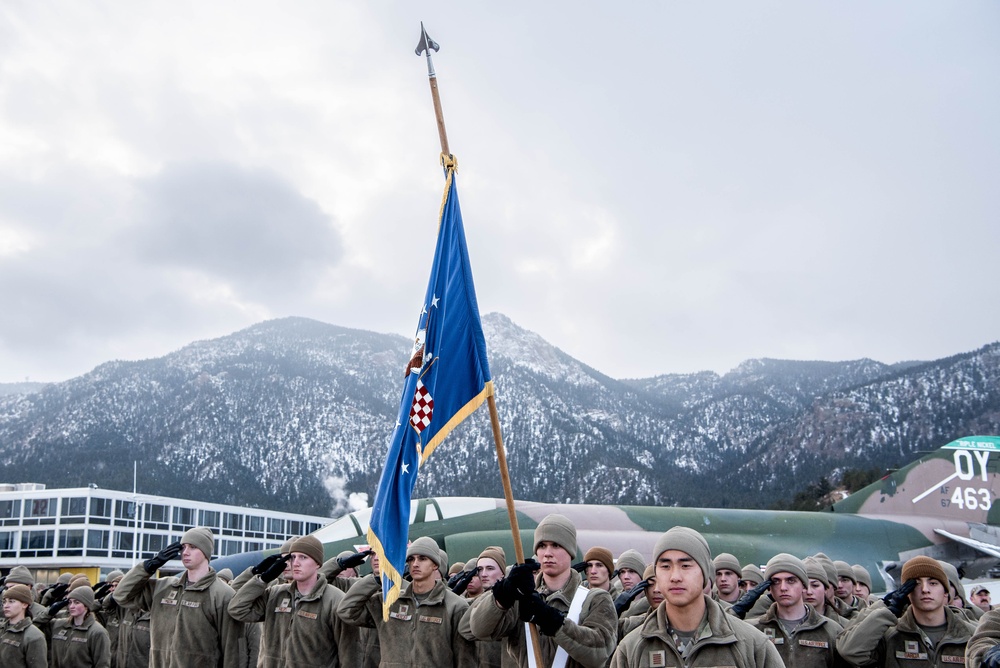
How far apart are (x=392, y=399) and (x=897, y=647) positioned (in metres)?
152

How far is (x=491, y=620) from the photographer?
164 inches

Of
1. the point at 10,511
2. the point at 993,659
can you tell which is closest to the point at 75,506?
the point at 10,511

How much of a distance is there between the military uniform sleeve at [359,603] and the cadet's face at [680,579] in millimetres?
3267

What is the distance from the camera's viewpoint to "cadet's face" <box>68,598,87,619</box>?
823 centimetres

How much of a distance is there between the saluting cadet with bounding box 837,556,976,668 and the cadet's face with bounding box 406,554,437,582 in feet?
9.02

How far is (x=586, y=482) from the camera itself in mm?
104938

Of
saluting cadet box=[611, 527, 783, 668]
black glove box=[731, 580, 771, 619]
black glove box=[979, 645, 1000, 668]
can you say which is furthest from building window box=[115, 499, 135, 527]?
black glove box=[979, 645, 1000, 668]

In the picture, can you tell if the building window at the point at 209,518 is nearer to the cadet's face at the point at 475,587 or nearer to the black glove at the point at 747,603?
the cadet's face at the point at 475,587

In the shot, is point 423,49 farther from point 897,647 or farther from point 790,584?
point 897,647

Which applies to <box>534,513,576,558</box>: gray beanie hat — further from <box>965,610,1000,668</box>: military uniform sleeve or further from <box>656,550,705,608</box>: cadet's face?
<box>965,610,1000,668</box>: military uniform sleeve

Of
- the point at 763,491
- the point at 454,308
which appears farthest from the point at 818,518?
the point at 763,491

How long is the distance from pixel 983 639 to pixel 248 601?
492cm

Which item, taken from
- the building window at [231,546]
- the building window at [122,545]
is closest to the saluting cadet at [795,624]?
the building window at [122,545]

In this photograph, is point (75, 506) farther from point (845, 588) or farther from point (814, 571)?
point (814, 571)
